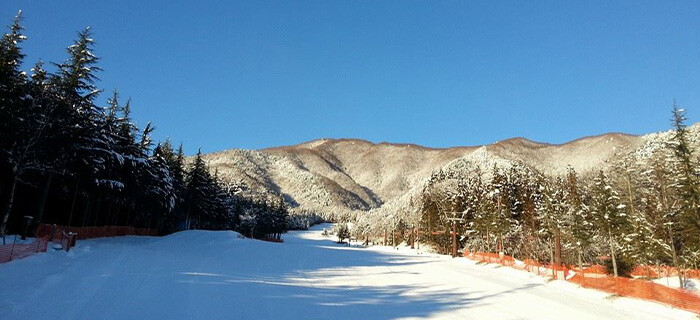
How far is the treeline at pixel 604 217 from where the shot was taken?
76.7 ft

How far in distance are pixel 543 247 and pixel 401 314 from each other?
5055cm

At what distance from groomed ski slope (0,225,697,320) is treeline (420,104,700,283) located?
33.4 ft

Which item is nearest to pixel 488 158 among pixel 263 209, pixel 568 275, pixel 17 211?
pixel 263 209

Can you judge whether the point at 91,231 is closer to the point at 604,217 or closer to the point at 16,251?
the point at 16,251

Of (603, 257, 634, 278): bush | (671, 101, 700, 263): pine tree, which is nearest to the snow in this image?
(603, 257, 634, 278): bush

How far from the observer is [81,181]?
34.3 m

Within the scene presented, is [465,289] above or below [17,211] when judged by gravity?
below

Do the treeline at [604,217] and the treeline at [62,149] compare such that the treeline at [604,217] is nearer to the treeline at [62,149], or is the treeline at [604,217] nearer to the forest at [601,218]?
the forest at [601,218]

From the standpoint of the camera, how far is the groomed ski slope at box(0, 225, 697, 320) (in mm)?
11508

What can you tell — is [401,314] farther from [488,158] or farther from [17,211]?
[488,158]

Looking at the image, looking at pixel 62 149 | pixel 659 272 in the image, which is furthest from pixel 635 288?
pixel 62 149

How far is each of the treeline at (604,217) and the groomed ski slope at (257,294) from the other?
1018 cm

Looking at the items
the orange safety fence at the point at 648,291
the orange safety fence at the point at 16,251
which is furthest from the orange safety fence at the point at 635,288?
the orange safety fence at the point at 16,251

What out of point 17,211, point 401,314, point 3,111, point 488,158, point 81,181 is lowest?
point 401,314
